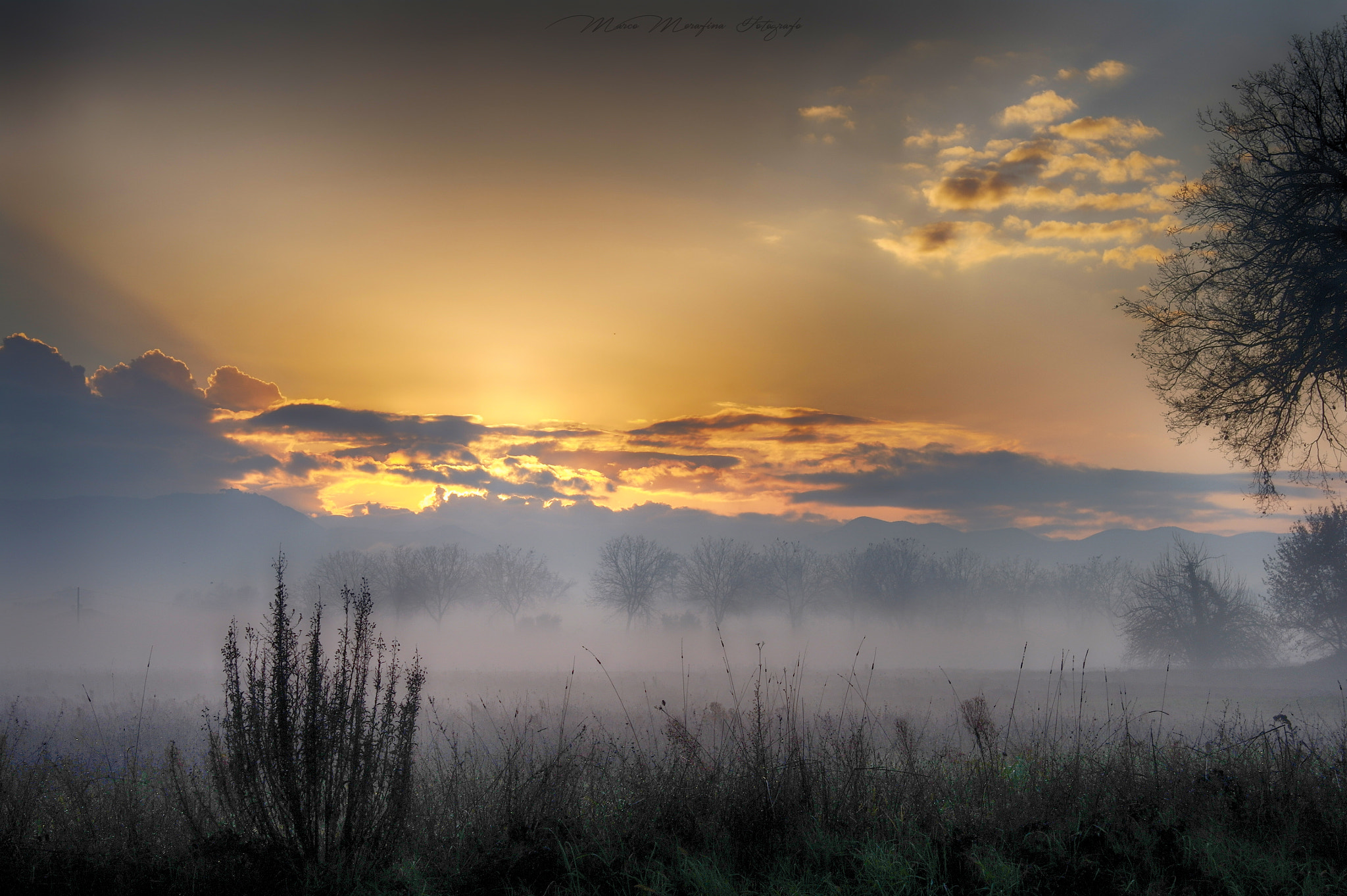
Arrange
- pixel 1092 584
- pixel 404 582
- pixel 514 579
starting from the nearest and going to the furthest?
pixel 404 582 < pixel 514 579 < pixel 1092 584

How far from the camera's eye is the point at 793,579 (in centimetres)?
6888

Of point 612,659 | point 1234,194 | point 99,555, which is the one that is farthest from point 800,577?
point 99,555

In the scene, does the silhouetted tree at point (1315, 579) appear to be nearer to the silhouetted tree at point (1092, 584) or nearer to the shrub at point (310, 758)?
the shrub at point (310, 758)

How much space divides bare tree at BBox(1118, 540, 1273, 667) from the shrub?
42527 mm

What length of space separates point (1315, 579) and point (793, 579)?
42929mm

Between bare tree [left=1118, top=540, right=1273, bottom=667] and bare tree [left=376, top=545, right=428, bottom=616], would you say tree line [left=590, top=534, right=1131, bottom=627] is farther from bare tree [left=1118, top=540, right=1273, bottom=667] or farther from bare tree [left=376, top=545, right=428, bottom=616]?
bare tree [left=1118, top=540, right=1273, bottom=667]

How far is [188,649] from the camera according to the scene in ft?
169

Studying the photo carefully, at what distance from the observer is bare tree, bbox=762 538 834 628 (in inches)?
2630

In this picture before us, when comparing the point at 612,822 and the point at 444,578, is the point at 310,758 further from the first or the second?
the point at 444,578

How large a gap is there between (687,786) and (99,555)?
9535 centimetres

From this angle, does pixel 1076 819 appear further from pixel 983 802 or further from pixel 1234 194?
pixel 1234 194

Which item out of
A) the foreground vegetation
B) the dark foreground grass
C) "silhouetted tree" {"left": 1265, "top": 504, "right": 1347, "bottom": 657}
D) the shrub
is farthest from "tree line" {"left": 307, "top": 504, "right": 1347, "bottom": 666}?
the shrub

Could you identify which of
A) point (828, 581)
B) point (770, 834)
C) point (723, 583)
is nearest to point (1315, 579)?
point (770, 834)

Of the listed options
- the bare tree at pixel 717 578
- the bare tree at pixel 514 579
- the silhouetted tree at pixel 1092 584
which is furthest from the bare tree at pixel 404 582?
the silhouetted tree at pixel 1092 584
